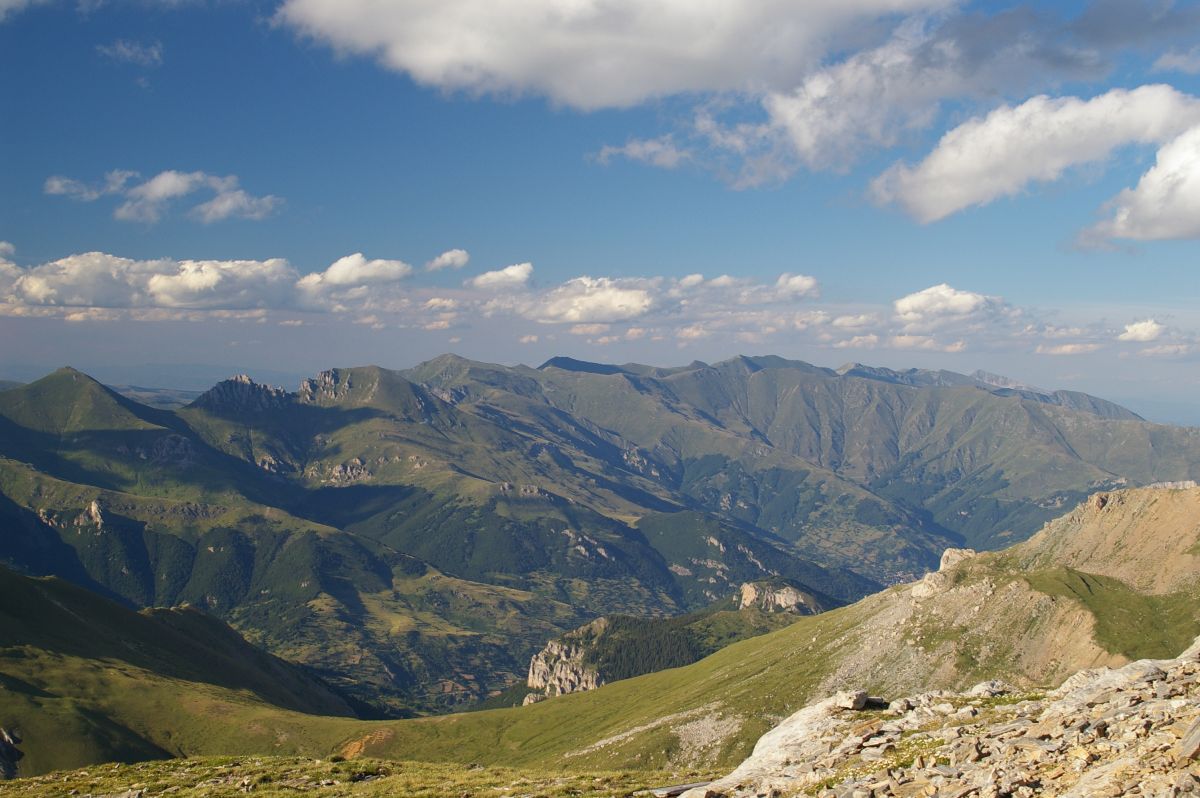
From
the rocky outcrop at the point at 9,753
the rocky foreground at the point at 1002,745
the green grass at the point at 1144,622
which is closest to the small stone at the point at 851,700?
the rocky foreground at the point at 1002,745

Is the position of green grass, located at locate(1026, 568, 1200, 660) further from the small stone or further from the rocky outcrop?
the rocky outcrop

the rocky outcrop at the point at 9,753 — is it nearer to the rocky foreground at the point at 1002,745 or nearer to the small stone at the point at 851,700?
the small stone at the point at 851,700

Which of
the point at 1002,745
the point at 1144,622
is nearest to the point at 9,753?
the point at 1002,745

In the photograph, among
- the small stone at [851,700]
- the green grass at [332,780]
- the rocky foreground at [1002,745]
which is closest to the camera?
the rocky foreground at [1002,745]

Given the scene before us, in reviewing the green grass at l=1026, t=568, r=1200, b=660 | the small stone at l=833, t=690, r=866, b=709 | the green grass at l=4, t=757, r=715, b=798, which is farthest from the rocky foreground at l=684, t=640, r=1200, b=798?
the green grass at l=1026, t=568, r=1200, b=660

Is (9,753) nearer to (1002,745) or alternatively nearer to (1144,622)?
(1002,745)

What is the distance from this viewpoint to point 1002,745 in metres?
34.9

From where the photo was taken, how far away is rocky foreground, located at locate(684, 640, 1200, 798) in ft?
96.6

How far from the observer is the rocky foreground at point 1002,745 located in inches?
1160

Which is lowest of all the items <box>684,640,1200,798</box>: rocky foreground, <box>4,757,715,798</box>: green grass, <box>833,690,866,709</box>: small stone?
<box>4,757,715,798</box>: green grass

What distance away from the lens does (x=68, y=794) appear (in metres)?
62.2

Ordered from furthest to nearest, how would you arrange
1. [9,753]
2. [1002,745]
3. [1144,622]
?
[1144,622] < [9,753] < [1002,745]

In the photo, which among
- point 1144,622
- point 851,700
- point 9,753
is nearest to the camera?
point 851,700

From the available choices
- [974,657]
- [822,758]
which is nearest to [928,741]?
[822,758]
